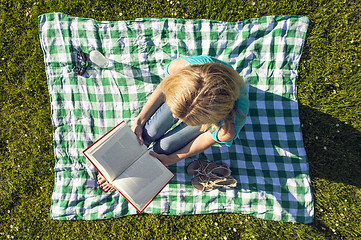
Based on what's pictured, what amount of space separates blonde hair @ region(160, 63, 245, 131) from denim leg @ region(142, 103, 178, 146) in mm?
694

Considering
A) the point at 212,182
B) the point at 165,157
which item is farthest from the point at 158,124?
the point at 212,182

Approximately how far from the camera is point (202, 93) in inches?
62.3

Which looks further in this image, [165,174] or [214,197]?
[214,197]

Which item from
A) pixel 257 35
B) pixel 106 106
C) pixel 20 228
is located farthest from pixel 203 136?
pixel 20 228

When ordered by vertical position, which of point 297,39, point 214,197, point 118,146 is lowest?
point 214,197

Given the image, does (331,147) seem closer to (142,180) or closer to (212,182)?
(212,182)

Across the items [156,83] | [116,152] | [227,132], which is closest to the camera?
[227,132]

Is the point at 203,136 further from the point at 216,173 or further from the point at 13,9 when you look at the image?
the point at 13,9

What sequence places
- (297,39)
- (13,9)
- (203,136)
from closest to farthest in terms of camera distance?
(203,136) < (297,39) < (13,9)

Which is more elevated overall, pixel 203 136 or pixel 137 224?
pixel 203 136

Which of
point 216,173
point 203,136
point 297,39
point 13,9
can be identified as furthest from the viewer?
point 13,9

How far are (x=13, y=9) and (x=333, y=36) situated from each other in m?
4.43

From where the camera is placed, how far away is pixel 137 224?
2.89m

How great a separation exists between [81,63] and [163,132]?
1.46 meters
